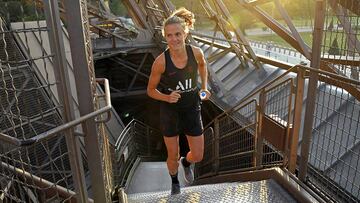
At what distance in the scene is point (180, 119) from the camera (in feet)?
11.8

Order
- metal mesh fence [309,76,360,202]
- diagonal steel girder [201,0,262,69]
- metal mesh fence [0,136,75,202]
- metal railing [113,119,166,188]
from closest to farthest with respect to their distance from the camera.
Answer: metal mesh fence [0,136,75,202]
metal mesh fence [309,76,360,202]
metal railing [113,119,166,188]
diagonal steel girder [201,0,262,69]

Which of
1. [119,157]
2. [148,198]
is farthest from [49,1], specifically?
[119,157]

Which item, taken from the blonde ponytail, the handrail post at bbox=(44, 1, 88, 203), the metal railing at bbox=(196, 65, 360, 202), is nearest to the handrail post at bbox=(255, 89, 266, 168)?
the metal railing at bbox=(196, 65, 360, 202)

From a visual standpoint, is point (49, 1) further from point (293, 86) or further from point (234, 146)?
point (234, 146)

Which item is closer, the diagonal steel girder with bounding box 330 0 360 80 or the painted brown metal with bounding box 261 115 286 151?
the diagonal steel girder with bounding box 330 0 360 80

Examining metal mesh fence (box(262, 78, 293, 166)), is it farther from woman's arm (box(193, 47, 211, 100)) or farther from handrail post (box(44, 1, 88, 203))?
handrail post (box(44, 1, 88, 203))

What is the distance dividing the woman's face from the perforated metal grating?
1.61 meters

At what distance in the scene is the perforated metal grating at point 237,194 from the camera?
3.40 meters

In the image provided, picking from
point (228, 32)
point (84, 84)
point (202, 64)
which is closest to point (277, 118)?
point (202, 64)

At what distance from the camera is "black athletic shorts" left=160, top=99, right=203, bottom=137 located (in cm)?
352

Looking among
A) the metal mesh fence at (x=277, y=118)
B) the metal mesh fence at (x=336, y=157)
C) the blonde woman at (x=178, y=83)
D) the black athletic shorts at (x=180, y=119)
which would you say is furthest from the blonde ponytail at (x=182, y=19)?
the metal mesh fence at (x=336, y=157)

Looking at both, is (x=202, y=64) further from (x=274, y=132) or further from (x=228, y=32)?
(x=228, y=32)

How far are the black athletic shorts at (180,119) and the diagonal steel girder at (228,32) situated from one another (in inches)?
253

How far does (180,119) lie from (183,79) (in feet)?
1.57
